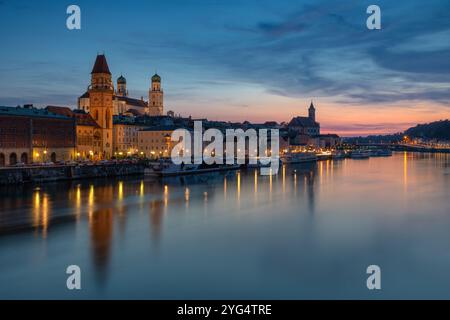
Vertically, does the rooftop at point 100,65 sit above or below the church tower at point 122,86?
below

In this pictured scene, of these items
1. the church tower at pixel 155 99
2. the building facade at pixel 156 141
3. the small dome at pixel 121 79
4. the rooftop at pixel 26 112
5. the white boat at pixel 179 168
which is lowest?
the white boat at pixel 179 168

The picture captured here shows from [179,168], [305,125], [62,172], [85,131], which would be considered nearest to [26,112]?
[85,131]

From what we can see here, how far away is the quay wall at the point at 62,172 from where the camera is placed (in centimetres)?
2624

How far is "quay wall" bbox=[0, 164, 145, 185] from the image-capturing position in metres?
26.2

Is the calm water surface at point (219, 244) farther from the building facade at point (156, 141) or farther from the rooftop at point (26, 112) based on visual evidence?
the building facade at point (156, 141)

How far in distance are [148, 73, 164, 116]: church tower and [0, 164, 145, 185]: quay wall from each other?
38.9m

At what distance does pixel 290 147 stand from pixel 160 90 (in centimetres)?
2338

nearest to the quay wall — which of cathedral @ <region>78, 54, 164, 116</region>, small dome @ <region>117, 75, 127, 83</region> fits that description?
cathedral @ <region>78, 54, 164, 116</region>

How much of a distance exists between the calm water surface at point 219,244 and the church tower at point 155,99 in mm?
51439

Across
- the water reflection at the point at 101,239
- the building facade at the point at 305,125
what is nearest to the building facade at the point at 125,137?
the water reflection at the point at 101,239

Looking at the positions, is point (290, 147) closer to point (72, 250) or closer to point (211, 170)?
point (211, 170)

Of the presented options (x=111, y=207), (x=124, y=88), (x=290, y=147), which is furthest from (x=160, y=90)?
(x=111, y=207)

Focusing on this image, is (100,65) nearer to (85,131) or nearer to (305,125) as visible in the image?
(85,131)

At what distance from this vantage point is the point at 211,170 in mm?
40625
